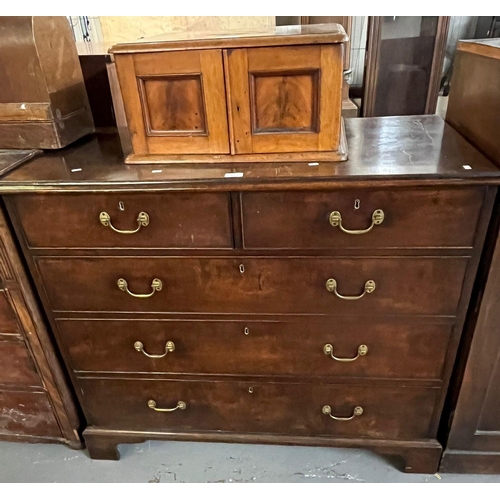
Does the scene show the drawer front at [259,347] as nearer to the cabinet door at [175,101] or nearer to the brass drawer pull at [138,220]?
the brass drawer pull at [138,220]

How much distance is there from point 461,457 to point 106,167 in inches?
50.4

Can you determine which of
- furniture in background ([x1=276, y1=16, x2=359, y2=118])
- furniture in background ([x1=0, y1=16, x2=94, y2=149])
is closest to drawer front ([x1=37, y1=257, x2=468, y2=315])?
furniture in background ([x1=0, y1=16, x2=94, y2=149])

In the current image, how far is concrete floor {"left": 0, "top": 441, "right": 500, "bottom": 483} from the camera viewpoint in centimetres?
A: 137

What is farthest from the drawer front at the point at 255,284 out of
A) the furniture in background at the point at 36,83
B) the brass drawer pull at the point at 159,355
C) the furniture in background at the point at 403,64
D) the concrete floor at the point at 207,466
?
the furniture in background at the point at 403,64

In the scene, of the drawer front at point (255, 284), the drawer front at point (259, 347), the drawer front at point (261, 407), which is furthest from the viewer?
the drawer front at point (261, 407)

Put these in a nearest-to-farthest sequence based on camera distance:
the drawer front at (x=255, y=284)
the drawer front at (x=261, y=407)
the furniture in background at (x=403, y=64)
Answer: the drawer front at (x=255, y=284) → the drawer front at (x=261, y=407) → the furniture in background at (x=403, y=64)

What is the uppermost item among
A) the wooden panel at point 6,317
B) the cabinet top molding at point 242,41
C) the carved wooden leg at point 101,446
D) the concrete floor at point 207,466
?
the cabinet top molding at point 242,41

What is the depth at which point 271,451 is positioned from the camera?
1.46 m

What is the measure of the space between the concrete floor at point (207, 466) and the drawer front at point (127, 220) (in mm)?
801

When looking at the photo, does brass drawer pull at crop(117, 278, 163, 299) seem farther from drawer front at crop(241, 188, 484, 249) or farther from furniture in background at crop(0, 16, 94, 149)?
furniture in background at crop(0, 16, 94, 149)

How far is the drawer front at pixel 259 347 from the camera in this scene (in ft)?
3.72

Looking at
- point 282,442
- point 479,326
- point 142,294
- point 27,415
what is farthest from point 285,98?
point 27,415

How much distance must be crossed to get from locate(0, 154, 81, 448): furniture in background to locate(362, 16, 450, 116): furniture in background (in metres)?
1.48
